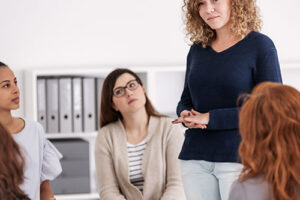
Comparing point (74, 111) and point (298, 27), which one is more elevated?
point (298, 27)

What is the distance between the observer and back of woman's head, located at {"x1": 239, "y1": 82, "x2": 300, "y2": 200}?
3.86 ft

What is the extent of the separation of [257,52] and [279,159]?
0.51 metres

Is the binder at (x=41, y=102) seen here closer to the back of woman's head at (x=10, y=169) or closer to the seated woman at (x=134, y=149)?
the seated woman at (x=134, y=149)

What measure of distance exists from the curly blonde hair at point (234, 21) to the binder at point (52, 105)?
1636 mm

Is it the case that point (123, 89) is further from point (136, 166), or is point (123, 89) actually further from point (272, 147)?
point (272, 147)

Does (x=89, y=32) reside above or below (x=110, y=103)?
above

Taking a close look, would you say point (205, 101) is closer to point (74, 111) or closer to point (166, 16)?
point (74, 111)

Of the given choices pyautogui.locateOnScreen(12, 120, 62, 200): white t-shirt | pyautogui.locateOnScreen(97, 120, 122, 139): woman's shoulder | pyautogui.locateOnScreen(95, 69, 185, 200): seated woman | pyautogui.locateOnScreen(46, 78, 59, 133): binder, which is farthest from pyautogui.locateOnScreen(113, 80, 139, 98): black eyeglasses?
pyautogui.locateOnScreen(46, 78, 59, 133): binder

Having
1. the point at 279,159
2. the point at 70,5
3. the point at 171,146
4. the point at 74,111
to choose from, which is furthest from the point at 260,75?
the point at 70,5

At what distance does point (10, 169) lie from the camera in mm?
1446

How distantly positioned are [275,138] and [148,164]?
3.83ft

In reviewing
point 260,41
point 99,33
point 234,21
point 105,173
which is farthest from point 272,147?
point 99,33

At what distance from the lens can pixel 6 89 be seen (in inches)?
68.1

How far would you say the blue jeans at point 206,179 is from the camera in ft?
5.13
